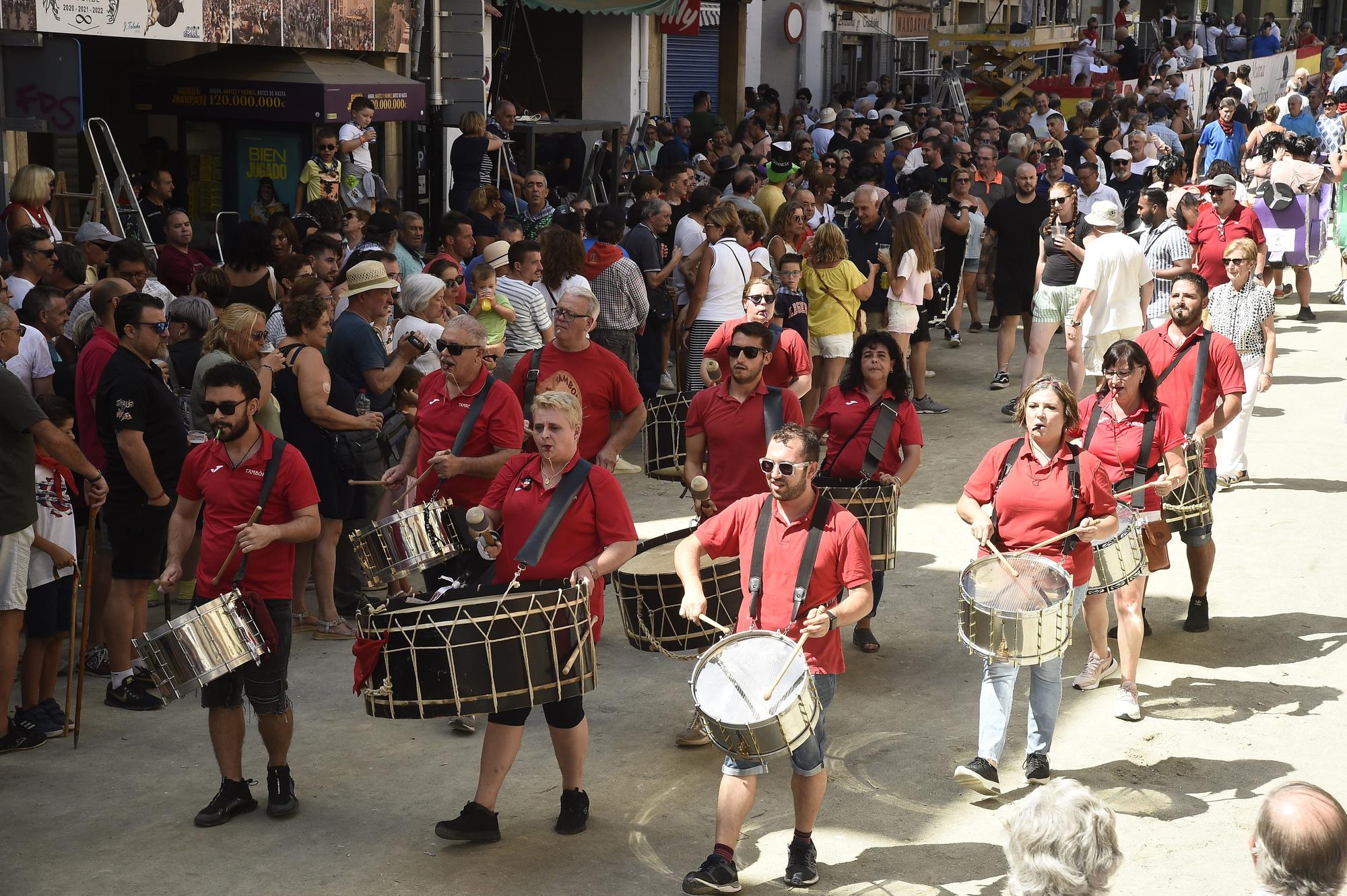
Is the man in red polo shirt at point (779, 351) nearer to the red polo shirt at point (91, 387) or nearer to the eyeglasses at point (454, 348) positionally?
the eyeglasses at point (454, 348)

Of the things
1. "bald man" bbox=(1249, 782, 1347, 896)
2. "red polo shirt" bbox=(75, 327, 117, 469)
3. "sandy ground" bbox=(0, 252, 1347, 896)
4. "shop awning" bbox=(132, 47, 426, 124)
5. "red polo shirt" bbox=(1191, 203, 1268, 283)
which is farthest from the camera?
"shop awning" bbox=(132, 47, 426, 124)

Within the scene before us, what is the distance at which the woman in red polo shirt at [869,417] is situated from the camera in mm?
7539

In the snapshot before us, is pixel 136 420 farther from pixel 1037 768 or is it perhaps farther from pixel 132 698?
pixel 1037 768

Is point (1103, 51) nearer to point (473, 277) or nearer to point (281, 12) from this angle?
point (281, 12)

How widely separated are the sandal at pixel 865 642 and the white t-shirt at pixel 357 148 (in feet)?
26.4

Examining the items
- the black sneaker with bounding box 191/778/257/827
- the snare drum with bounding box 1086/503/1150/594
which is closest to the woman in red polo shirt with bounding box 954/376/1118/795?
the snare drum with bounding box 1086/503/1150/594

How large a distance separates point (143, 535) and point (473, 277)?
10.3 feet

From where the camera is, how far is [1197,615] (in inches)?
328

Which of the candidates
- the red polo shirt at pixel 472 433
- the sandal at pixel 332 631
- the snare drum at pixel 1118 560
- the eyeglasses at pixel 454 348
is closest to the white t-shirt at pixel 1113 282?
the snare drum at pixel 1118 560

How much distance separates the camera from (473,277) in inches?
377

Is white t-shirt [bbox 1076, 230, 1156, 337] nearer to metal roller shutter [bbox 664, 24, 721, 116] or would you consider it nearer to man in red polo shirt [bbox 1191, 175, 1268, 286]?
man in red polo shirt [bbox 1191, 175, 1268, 286]

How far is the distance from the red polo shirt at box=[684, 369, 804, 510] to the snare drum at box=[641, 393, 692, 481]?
881 millimetres

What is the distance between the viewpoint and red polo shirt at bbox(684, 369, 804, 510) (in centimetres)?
701

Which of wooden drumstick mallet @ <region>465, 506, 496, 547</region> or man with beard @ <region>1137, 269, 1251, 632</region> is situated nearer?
wooden drumstick mallet @ <region>465, 506, 496, 547</region>
